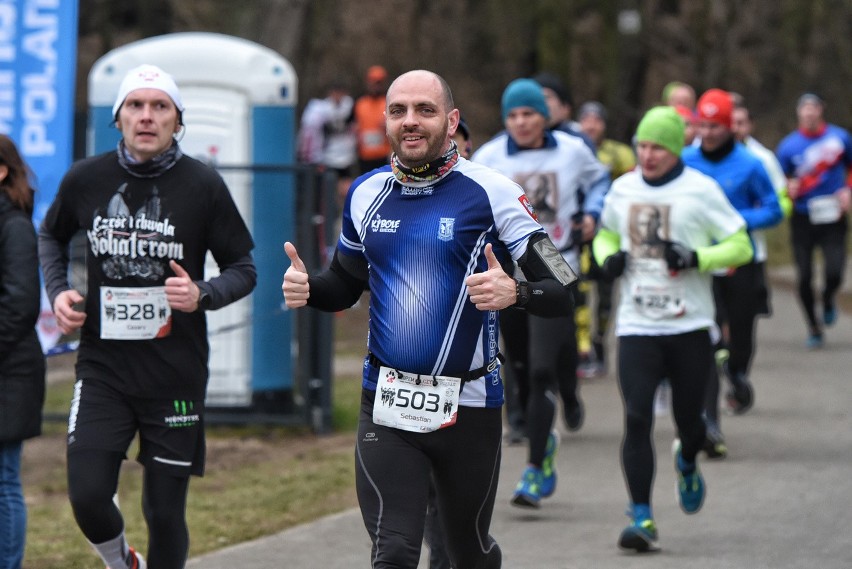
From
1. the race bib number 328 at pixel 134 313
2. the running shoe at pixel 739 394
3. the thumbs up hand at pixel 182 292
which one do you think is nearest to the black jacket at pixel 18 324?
the race bib number 328 at pixel 134 313

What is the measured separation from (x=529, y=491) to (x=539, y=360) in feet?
2.38

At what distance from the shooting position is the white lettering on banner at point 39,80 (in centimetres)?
956

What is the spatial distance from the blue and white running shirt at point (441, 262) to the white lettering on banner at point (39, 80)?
473cm

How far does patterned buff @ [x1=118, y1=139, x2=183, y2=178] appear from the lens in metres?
6.00

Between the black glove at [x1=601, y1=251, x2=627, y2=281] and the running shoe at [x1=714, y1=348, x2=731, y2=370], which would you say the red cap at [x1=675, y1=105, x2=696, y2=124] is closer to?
the running shoe at [x1=714, y1=348, x2=731, y2=370]

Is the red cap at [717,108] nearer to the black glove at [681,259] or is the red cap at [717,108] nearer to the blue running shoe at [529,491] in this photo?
the black glove at [681,259]

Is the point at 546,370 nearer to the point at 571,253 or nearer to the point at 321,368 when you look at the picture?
the point at 571,253

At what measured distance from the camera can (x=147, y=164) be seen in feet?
19.7

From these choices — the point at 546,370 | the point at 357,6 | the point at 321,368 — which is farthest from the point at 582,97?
the point at 546,370

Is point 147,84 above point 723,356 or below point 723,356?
above

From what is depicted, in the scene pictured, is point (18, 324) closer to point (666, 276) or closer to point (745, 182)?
point (666, 276)

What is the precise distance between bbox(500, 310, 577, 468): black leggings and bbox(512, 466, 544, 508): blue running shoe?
6 centimetres

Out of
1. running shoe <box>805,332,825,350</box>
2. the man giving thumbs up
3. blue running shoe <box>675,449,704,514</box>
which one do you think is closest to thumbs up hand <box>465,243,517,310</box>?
the man giving thumbs up

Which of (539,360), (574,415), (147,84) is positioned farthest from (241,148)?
Result: (147,84)
